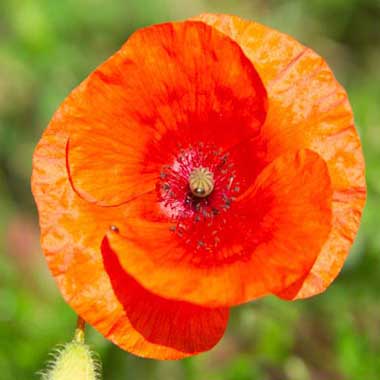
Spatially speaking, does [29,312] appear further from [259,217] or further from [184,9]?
[184,9]

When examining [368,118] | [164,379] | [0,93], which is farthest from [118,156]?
[0,93]

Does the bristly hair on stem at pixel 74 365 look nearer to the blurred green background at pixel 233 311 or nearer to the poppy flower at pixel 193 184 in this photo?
the poppy flower at pixel 193 184

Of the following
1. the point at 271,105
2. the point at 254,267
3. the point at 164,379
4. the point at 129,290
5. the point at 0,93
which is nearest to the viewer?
the point at 254,267

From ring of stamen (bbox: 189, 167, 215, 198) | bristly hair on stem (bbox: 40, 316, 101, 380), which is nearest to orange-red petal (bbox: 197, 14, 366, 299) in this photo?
ring of stamen (bbox: 189, 167, 215, 198)

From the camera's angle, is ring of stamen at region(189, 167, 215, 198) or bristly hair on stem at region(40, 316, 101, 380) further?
ring of stamen at region(189, 167, 215, 198)

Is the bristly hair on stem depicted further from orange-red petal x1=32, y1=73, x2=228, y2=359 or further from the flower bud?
orange-red petal x1=32, y1=73, x2=228, y2=359

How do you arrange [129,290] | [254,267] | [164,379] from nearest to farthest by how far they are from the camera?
[254,267], [129,290], [164,379]

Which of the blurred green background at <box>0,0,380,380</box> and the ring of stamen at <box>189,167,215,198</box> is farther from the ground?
the ring of stamen at <box>189,167,215,198</box>

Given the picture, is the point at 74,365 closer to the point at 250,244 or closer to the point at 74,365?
the point at 74,365
